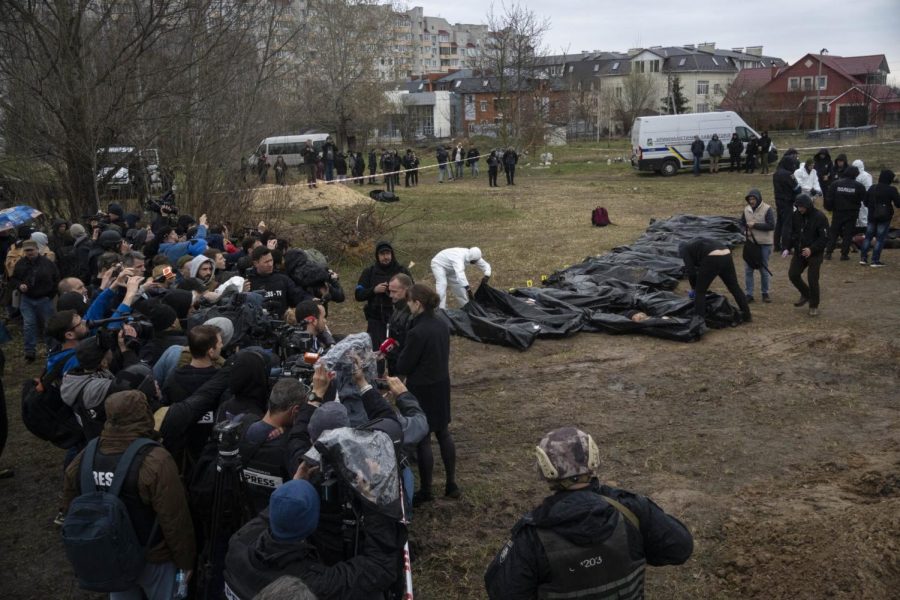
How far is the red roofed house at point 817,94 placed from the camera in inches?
1915

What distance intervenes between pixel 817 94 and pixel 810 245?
52011mm

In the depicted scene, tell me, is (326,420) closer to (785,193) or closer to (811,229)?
(811,229)

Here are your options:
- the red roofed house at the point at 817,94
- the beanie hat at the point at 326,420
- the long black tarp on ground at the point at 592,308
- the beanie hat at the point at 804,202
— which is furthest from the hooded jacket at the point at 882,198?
the red roofed house at the point at 817,94

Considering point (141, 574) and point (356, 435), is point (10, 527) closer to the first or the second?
point (141, 574)

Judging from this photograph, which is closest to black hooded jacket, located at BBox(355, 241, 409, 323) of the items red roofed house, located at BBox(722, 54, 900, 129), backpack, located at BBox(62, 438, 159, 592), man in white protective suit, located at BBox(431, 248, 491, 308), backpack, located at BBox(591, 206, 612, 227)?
man in white protective suit, located at BBox(431, 248, 491, 308)

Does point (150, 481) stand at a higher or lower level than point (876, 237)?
lower

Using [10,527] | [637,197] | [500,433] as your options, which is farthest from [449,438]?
[637,197]

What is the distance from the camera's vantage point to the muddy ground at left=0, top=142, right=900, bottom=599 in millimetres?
4527

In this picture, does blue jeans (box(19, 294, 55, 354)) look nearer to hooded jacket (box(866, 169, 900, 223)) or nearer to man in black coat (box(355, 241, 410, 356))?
man in black coat (box(355, 241, 410, 356))

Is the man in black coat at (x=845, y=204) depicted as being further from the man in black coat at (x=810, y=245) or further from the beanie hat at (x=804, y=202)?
the beanie hat at (x=804, y=202)

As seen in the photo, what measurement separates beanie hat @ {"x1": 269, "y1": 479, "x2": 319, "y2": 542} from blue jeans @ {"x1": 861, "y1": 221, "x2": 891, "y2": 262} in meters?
12.1

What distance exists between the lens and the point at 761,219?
992 cm

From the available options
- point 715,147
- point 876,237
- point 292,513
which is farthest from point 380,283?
point 715,147

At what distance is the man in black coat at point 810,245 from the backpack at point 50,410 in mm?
8775
